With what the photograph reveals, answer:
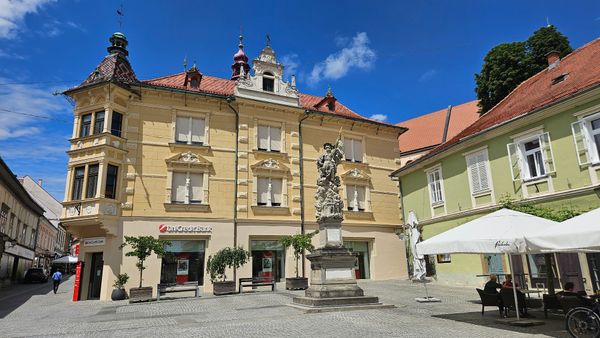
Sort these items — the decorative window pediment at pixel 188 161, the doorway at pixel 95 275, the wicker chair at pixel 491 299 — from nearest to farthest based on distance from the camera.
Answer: the wicker chair at pixel 491 299 → the doorway at pixel 95 275 → the decorative window pediment at pixel 188 161

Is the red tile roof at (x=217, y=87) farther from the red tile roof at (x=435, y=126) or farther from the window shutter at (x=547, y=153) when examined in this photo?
the red tile roof at (x=435, y=126)

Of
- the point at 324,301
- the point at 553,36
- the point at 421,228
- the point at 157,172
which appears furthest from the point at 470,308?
the point at 553,36

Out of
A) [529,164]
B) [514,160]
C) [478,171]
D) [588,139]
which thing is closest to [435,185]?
[478,171]

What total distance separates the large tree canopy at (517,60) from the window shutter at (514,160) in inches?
489

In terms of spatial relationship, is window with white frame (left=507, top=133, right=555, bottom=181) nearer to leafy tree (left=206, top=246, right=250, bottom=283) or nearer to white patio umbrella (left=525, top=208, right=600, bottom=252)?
white patio umbrella (left=525, top=208, right=600, bottom=252)

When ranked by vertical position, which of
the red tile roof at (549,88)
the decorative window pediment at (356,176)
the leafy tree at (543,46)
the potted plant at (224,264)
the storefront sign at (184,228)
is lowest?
the potted plant at (224,264)

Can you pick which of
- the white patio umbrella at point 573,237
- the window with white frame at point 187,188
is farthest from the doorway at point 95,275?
the white patio umbrella at point 573,237

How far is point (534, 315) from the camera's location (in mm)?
10133

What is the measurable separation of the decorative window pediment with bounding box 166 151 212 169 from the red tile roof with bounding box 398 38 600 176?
12714 mm

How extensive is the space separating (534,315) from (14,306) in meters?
20.4

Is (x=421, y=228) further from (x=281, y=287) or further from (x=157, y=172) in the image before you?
(x=157, y=172)

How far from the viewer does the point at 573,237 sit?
702 centimetres

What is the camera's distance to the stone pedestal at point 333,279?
1145 centimetres

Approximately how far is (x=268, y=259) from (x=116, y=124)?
1121 centimetres
